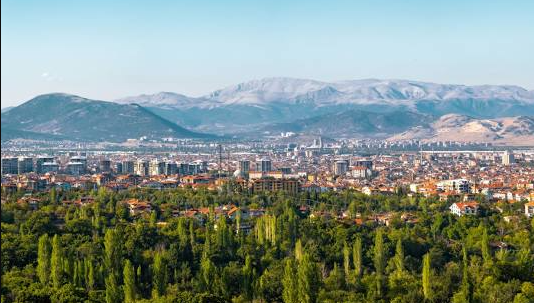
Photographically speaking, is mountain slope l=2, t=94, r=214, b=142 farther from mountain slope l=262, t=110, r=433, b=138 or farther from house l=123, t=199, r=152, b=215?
house l=123, t=199, r=152, b=215

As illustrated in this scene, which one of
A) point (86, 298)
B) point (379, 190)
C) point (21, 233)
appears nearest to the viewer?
point (86, 298)

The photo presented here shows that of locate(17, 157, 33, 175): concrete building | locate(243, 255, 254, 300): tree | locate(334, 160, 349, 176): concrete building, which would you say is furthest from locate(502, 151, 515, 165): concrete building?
locate(243, 255, 254, 300): tree

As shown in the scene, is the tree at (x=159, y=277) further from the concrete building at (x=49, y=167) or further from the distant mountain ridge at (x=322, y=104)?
the distant mountain ridge at (x=322, y=104)

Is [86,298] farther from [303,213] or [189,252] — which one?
[303,213]

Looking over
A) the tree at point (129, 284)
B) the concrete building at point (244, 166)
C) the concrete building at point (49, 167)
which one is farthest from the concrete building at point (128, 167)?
the tree at point (129, 284)

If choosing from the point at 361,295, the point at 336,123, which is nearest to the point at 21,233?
the point at 361,295
